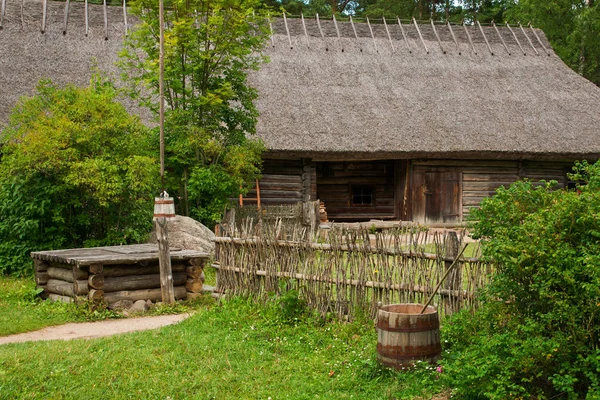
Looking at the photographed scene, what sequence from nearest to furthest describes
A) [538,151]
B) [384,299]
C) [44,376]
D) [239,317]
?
1. [44,376]
2. [384,299]
3. [239,317]
4. [538,151]

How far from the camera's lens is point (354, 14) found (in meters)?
35.4

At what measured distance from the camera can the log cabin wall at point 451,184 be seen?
1934 centimetres

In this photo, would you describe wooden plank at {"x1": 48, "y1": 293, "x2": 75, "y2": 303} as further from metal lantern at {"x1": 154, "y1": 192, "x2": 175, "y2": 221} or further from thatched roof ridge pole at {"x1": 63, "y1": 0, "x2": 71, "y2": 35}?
thatched roof ridge pole at {"x1": 63, "y1": 0, "x2": 71, "y2": 35}

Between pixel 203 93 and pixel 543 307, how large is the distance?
9.50 metres

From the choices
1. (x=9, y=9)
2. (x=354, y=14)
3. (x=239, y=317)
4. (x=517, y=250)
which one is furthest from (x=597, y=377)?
(x=354, y=14)

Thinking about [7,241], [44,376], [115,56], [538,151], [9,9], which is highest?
[9,9]

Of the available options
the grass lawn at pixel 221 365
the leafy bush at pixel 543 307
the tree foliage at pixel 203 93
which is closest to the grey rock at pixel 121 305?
the grass lawn at pixel 221 365

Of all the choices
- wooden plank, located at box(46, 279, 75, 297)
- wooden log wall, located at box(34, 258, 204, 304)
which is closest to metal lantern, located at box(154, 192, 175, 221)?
wooden log wall, located at box(34, 258, 204, 304)

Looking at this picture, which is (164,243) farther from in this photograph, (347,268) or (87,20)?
(87,20)

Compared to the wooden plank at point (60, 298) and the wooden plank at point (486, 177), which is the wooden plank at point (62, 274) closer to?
the wooden plank at point (60, 298)

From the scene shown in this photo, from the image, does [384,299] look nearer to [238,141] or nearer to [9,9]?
[238,141]

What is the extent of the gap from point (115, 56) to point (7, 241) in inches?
367

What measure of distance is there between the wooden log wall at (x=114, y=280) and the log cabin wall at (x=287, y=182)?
887 cm

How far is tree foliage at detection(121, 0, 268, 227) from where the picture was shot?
1262cm
